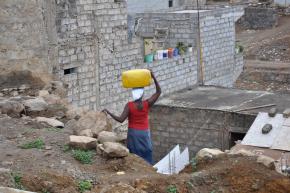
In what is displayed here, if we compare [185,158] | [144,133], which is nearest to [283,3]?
[185,158]

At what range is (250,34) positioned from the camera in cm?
3195

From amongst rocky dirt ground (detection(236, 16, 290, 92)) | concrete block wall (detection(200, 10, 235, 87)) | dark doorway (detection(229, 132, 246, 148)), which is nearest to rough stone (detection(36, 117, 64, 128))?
dark doorway (detection(229, 132, 246, 148))

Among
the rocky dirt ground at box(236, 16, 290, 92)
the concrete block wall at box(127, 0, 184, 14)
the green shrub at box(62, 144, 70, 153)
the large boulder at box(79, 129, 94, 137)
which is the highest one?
the concrete block wall at box(127, 0, 184, 14)

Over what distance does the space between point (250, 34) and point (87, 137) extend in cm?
2736

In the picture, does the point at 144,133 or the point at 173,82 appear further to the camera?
the point at 173,82

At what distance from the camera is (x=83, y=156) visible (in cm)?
547

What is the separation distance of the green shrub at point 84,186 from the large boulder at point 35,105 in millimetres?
2854

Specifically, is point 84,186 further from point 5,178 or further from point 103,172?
point 5,178

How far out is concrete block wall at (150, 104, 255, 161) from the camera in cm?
1116

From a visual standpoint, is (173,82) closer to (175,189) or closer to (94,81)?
(94,81)

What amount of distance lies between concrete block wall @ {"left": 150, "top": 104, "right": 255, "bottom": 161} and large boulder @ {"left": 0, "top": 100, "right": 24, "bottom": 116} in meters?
5.01

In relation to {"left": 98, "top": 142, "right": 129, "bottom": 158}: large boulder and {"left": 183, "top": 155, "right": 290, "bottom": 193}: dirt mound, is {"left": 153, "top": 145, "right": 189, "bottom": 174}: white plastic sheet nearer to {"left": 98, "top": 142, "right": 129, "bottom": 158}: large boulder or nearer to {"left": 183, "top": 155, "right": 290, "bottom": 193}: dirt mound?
{"left": 98, "top": 142, "right": 129, "bottom": 158}: large boulder

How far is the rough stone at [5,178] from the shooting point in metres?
4.53

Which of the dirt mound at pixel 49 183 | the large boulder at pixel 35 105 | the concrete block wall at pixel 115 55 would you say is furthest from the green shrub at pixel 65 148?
the concrete block wall at pixel 115 55
